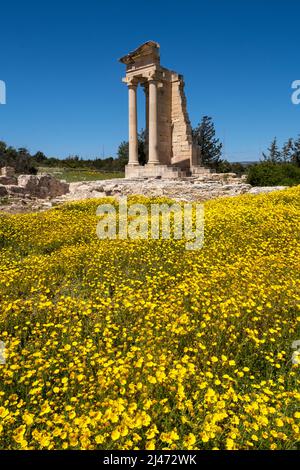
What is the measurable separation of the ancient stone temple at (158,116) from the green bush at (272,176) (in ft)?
16.4

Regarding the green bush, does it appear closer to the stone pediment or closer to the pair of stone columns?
the pair of stone columns

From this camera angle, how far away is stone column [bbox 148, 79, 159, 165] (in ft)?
89.2

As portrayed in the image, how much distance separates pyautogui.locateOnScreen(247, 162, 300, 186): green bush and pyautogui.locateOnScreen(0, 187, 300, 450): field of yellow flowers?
15.0 m

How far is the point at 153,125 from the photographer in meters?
27.7

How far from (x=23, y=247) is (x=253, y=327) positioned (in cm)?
717

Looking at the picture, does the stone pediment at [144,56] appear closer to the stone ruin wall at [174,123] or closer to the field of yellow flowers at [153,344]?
the stone ruin wall at [174,123]

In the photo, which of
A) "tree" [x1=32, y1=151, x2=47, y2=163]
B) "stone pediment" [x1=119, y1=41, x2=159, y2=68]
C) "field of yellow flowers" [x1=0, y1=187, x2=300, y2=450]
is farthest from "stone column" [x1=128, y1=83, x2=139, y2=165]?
"tree" [x1=32, y1=151, x2=47, y2=163]

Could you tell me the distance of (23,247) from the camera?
975 cm

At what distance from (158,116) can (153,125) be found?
176 centimetres

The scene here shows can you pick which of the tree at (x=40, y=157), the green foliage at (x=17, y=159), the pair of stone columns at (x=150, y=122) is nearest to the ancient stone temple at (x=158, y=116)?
the pair of stone columns at (x=150, y=122)

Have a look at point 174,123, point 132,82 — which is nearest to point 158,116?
point 174,123
